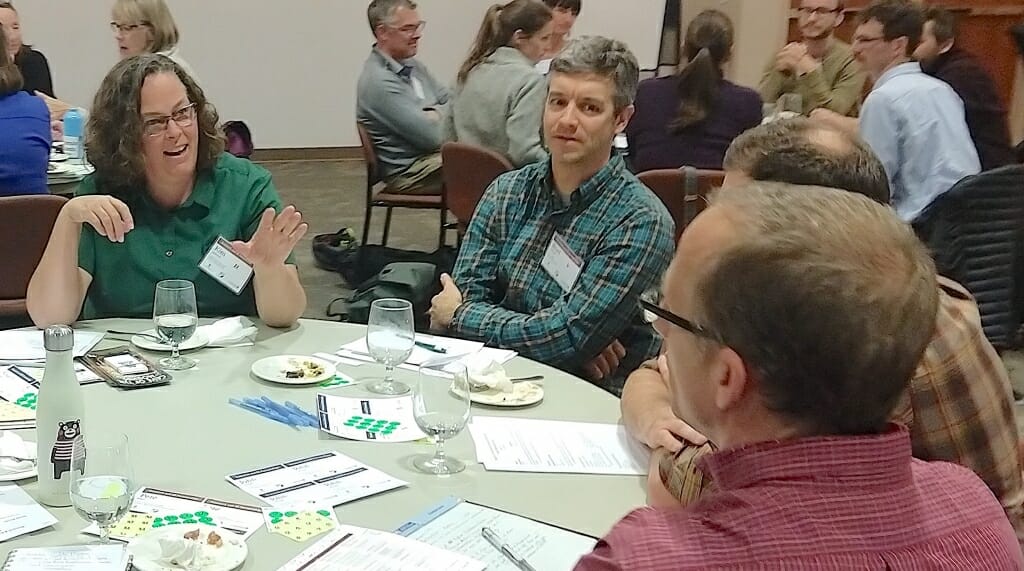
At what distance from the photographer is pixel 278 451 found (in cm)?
165

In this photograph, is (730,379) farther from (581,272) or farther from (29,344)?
(29,344)

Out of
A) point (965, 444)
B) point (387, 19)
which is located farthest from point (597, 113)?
point (387, 19)

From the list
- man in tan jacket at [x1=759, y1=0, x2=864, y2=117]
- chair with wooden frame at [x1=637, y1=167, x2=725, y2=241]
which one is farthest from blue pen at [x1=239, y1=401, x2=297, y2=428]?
man in tan jacket at [x1=759, y1=0, x2=864, y2=117]

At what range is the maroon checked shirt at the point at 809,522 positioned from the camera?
89 cm

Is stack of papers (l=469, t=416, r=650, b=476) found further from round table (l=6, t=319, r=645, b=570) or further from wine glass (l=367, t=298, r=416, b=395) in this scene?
wine glass (l=367, t=298, r=416, b=395)

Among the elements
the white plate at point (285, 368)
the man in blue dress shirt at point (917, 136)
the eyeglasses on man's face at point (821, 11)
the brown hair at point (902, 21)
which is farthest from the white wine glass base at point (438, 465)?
the eyeglasses on man's face at point (821, 11)

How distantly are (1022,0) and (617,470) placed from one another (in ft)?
21.5

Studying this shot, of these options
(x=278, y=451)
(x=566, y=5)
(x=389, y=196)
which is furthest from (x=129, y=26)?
(x=278, y=451)

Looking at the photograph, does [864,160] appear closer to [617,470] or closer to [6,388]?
[617,470]

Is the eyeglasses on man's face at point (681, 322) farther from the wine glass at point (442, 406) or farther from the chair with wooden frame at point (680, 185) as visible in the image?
the chair with wooden frame at point (680, 185)

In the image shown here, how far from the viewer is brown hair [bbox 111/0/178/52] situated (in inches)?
195

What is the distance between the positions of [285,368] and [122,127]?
0.83 m

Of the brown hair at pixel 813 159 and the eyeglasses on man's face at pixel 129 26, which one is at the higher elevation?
the brown hair at pixel 813 159

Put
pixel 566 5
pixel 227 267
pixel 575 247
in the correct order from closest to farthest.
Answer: pixel 227 267 → pixel 575 247 → pixel 566 5
